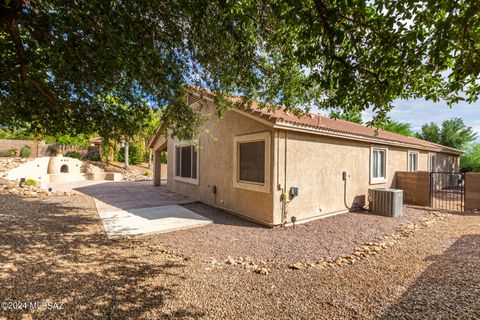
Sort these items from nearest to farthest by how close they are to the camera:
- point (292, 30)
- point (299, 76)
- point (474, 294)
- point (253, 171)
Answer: point (474, 294) < point (292, 30) < point (299, 76) < point (253, 171)

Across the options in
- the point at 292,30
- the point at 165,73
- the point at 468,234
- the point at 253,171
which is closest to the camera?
the point at 292,30

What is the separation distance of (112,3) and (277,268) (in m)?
5.58

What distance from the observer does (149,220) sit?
772 cm

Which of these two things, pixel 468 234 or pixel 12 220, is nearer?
pixel 468 234

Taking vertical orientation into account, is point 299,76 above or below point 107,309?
above

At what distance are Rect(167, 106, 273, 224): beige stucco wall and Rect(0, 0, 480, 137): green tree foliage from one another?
74.0 inches

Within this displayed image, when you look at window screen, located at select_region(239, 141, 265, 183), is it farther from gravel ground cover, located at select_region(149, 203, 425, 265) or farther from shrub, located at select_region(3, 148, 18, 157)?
shrub, located at select_region(3, 148, 18, 157)

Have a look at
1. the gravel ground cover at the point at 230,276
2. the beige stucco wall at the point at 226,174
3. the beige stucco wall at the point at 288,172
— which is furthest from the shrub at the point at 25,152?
the beige stucco wall at the point at 288,172

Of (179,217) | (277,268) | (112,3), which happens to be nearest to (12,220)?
(179,217)

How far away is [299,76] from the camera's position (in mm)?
5801

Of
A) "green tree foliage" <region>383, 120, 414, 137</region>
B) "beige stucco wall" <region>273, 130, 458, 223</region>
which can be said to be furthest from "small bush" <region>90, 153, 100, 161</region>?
"green tree foliage" <region>383, 120, 414, 137</region>

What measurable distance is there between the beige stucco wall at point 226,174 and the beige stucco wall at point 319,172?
598 mm

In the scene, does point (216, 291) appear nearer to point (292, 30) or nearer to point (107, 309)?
point (107, 309)

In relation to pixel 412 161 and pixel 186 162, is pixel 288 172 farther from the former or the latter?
pixel 412 161
